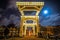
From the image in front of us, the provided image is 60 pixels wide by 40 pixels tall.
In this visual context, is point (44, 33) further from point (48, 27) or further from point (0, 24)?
point (0, 24)

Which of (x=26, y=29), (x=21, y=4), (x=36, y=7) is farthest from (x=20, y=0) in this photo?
(x=26, y=29)

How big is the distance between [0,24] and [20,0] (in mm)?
1075

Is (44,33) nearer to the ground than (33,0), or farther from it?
nearer to the ground

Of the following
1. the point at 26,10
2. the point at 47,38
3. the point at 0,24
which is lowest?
the point at 47,38

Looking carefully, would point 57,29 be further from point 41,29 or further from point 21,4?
point 21,4

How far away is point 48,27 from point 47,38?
0.41 meters

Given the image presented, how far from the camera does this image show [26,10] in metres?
6.49

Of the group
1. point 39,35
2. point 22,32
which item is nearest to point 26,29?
point 22,32

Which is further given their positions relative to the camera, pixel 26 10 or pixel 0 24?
pixel 26 10

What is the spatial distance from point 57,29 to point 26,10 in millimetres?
1350

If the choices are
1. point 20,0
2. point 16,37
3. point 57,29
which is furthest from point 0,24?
point 57,29

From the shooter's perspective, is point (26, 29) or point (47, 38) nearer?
point (47, 38)

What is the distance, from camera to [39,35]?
596cm

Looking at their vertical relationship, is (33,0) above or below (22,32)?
above
